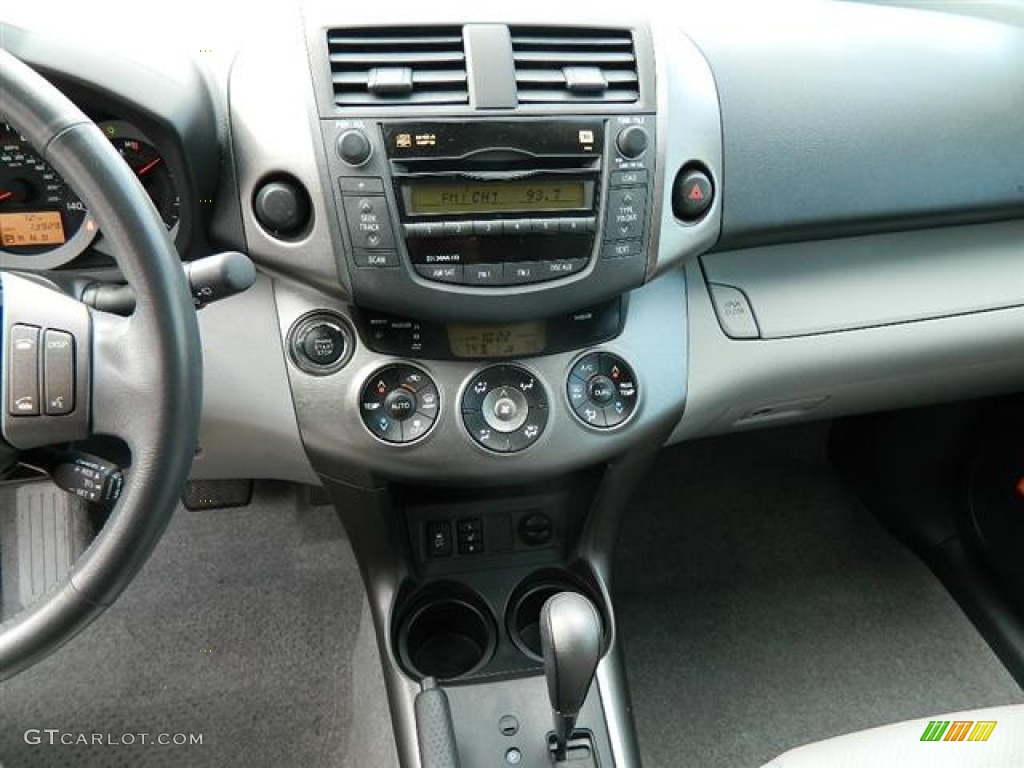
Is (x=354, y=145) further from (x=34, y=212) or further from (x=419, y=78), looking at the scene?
(x=34, y=212)

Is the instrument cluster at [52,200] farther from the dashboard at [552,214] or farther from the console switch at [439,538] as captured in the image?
the console switch at [439,538]

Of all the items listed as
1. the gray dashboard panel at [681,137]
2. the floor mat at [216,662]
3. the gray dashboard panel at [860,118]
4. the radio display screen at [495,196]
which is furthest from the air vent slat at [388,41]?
the floor mat at [216,662]

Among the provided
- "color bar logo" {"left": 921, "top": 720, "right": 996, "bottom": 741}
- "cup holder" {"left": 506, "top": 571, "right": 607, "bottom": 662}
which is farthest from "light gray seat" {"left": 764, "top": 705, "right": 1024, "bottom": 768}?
"cup holder" {"left": 506, "top": 571, "right": 607, "bottom": 662}

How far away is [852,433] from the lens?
1.94 m

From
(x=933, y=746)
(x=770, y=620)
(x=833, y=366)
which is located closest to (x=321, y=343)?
(x=833, y=366)

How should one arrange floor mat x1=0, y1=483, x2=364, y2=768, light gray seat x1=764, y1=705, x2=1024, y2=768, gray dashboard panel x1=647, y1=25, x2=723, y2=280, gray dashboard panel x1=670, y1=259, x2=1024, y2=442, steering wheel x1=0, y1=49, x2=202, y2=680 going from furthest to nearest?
floor mat x1=0, y1=483, x2=364, y2=768
gray dashboard panel x1=670, y1=259, x2=1024, y2=442
gray dashboard panel x1=647, y1=25, x2=723, y2=280
light gray seat x1=764, y1=705, x2=1024, y2=768
steering wheel x1=0, y1=49, x2=202, y2=680

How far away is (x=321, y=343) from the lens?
108 cm

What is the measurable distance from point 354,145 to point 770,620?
1.22 meters

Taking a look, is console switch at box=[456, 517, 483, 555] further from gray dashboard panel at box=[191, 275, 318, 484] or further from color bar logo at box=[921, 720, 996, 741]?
color bar logo at box=[921, 720, 996, 741]

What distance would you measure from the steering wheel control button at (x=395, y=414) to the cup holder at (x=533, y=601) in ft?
1.12

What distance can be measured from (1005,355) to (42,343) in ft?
4.13

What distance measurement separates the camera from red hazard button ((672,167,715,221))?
108 cm

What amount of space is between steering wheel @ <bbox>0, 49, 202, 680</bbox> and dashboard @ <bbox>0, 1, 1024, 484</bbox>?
203mm

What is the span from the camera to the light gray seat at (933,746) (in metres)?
0.94
